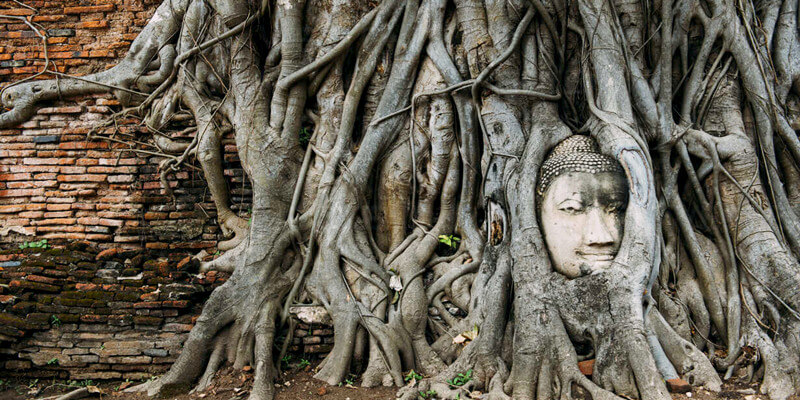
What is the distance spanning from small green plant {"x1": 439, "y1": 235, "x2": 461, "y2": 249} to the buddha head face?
854 millimetres

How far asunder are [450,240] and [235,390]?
6.43 ft

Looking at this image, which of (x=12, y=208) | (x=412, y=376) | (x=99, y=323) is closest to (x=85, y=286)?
(x=99, y=323)

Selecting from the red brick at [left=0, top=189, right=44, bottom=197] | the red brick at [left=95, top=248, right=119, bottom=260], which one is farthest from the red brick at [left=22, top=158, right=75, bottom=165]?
the red brick at [left=95, top=248, right=119, bottom=260]

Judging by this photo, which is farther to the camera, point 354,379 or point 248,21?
point 248,21

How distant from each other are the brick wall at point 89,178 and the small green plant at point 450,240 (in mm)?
1932

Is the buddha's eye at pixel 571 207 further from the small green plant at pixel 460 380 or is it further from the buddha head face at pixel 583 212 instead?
the small green plant at pixel 460 380

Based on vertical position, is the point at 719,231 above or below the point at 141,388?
above

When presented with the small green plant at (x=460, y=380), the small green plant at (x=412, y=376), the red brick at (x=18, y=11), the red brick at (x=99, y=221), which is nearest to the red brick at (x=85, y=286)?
the red brick at (x=99, y=221)

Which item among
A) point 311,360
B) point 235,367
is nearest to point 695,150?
point 311,360

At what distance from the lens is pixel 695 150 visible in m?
4.10

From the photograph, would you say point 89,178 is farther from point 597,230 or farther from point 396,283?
point 597,230

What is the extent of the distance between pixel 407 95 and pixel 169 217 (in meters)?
2.52

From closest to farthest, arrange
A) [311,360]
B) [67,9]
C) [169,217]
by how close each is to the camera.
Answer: [311,360], [169,217], [67,9]

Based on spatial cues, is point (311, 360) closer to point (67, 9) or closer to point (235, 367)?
point (235, 367)
